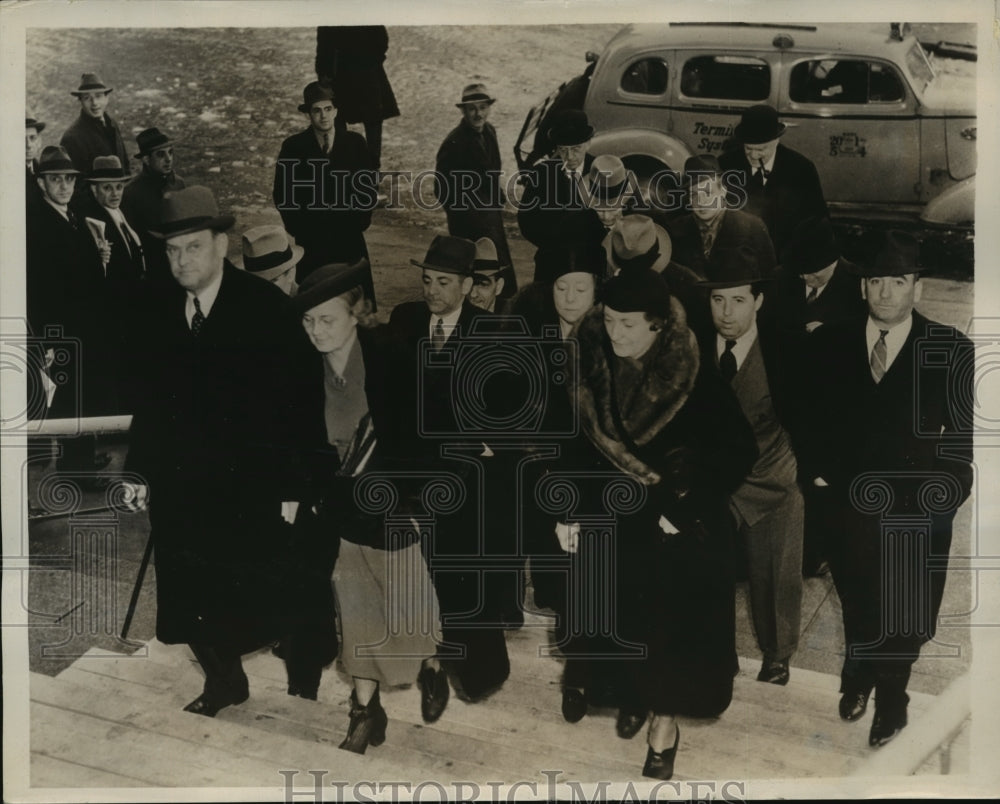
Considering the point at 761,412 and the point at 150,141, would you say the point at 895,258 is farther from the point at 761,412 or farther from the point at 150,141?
the point at 150,141

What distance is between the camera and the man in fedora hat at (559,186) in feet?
12.6

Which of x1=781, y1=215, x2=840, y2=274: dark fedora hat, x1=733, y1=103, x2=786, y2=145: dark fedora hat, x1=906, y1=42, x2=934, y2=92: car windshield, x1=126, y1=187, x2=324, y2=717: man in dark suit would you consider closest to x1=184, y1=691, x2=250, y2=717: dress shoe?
x1=126, y1=187, x2=324, y2=717: man in dark suit

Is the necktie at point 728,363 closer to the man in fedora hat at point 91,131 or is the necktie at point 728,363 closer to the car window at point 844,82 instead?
the car window at point 844,82

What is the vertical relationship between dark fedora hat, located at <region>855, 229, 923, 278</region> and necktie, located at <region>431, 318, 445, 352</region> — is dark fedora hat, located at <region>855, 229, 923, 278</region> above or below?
above

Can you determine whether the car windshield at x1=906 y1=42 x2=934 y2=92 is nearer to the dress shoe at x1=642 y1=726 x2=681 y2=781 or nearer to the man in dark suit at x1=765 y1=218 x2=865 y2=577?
the man in dark suit at x1=765 y1=218 x2=865 y2=577

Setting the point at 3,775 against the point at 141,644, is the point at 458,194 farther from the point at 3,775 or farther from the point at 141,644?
the point at 3,775

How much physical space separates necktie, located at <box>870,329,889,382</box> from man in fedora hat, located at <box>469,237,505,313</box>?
1.21 metres

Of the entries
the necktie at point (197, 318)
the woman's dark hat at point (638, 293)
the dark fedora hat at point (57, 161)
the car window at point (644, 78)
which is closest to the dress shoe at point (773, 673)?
the woman's dark hat at point (638, 293)

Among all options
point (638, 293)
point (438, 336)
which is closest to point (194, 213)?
point (438, 336)

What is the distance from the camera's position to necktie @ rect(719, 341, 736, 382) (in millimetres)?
3816

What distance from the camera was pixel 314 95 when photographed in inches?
150

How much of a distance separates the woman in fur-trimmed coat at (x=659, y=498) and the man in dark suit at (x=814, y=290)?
28 cm

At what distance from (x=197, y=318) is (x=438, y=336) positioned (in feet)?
2.53

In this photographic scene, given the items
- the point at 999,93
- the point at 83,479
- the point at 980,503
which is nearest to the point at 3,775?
the point at 83,479
